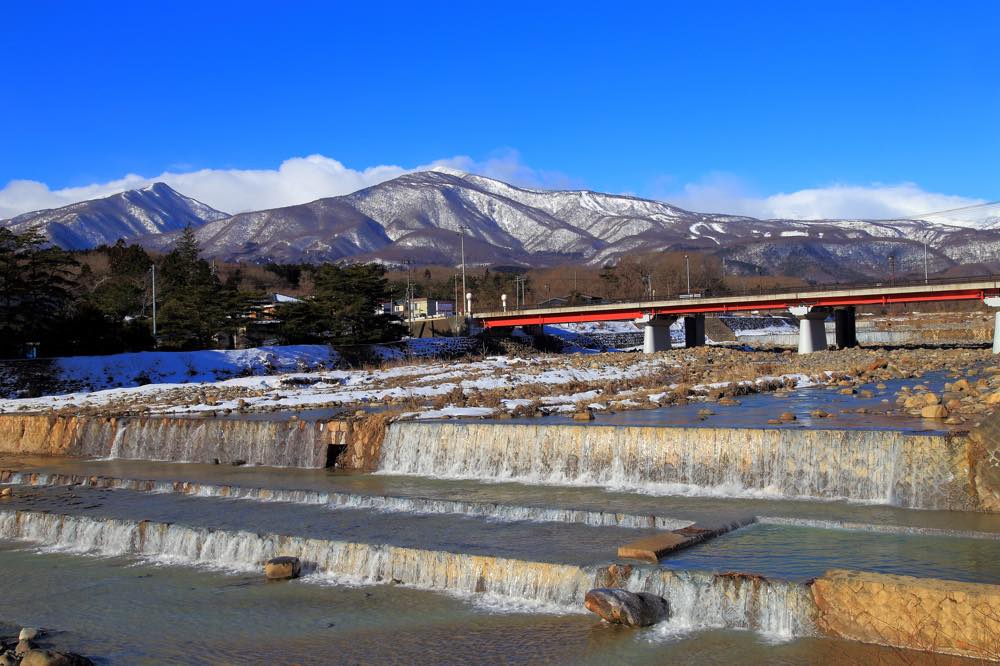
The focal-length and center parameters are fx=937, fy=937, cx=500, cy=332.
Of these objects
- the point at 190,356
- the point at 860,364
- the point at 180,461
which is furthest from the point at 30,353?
the point at 860,364

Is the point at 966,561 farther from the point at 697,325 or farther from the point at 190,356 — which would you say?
the point at 697,325

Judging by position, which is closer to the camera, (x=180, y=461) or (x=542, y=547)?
(x=542, y=547)

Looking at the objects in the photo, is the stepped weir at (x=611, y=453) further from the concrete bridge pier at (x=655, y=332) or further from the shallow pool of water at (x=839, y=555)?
the concrete bridge pier at (x=655, y=332)

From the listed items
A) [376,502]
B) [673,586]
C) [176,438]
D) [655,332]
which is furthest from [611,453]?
[655,332]

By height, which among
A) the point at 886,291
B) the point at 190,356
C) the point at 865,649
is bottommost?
the point at 865,649

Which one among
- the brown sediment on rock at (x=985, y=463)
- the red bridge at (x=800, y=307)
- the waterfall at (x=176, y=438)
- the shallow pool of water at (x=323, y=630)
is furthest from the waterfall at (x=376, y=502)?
the red bridge at (x=800, y=307)

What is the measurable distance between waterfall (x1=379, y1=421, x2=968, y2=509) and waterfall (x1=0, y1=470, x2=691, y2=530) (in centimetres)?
363

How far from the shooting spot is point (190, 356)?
5334 cm

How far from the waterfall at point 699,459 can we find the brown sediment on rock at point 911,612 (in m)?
6.82

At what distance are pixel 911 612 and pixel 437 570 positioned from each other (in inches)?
266

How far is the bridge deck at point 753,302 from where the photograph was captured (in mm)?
57219

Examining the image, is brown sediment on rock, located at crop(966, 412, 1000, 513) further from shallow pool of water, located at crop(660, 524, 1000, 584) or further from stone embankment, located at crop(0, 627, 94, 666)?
stone embankment, located at crop(0, 627, 94, 666)

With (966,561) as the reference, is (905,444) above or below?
above

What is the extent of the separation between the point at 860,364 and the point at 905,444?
99.2 feet
